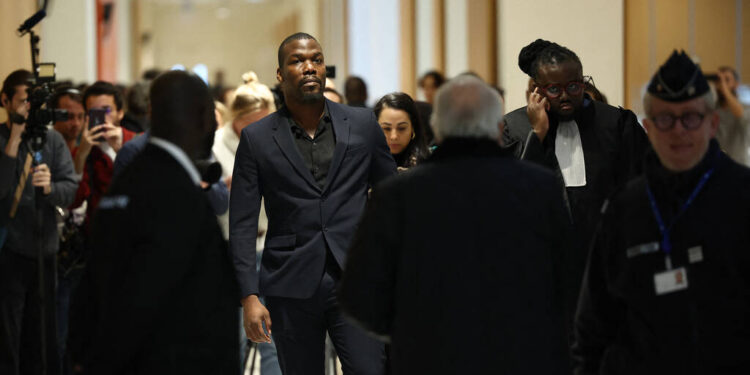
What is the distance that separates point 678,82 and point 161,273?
1478 mm

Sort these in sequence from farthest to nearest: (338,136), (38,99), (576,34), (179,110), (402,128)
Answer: (576,34) < (38,99) < (402,128) < (338,136) < (179,110)

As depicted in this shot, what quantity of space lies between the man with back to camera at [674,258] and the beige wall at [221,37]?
35.0 m

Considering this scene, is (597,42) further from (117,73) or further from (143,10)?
(143,10)

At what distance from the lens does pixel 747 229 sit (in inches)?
110

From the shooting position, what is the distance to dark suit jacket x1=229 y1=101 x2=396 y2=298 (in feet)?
13.6

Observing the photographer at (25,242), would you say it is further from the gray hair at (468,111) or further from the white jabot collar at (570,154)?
the gray hair at (468,111)

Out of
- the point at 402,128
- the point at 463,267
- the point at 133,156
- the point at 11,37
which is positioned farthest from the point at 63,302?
the point at 463,267

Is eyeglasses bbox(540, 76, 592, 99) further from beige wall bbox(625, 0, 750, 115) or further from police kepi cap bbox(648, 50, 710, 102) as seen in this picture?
beige wall bbox(625, 0, 750, 115)

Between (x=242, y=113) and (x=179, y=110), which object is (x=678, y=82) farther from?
(x=242, y=113)

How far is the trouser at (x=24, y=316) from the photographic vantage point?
5.49 m

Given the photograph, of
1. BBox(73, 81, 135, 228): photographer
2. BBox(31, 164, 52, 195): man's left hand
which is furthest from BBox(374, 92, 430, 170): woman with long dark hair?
BBox(31, 164, 52, 195): man's left hand

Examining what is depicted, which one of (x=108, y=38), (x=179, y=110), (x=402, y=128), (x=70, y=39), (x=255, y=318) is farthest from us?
(x=108, y=38)

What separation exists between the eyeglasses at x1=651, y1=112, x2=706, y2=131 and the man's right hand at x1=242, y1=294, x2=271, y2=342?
71.1 inches

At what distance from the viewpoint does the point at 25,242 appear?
218 inches
